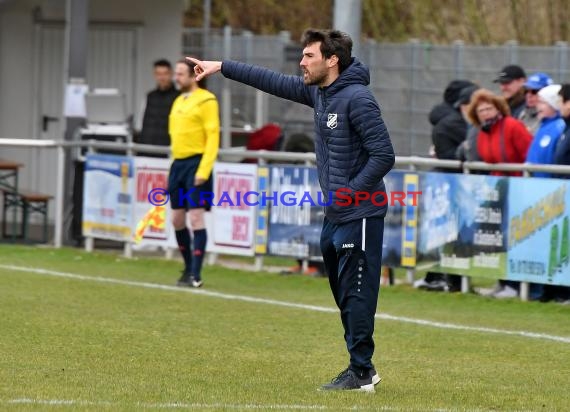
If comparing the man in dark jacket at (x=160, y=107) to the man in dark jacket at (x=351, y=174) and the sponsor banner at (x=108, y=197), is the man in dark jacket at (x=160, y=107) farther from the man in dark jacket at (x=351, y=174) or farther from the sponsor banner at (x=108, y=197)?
the man in dark jacket at (x=351, y=174)

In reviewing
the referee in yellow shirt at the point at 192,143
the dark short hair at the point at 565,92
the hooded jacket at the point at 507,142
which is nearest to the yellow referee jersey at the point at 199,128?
the referee in yellow shirt at the point at 192,143

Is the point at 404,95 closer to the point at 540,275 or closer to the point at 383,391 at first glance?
the point at 540,275

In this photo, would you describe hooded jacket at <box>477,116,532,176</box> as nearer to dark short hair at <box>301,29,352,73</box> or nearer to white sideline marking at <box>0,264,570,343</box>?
white sideline marking at <box>0,264,570,343</box>

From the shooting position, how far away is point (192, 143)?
13.7 metres

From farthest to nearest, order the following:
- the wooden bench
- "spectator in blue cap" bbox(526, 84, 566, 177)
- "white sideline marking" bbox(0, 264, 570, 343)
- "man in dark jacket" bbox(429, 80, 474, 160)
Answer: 1. the wooden bench
2. "man in dark jacket" bbox(429, 80, 474, 160)
3. "spectator in blue cap" bbox(526, 84, 566, 177)
4. "white sideline marking" bbox(0, 264, 570, 343)

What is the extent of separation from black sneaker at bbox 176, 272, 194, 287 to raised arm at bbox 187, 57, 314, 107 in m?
5.75

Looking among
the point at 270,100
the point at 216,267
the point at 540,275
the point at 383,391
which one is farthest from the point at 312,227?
the point at 270,100

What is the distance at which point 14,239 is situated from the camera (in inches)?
716

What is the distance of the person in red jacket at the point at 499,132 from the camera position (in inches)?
540

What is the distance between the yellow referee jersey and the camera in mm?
13617

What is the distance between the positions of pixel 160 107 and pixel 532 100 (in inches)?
193

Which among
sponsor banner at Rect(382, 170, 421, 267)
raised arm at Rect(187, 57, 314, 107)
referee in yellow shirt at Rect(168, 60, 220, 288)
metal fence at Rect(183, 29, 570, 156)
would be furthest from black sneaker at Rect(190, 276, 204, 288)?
metal fence at Rect(183, 29, 570, 156)

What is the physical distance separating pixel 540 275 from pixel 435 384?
4.86 m

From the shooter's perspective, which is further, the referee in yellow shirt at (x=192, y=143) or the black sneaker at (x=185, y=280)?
the black sneaker at (x=185, y=280)
